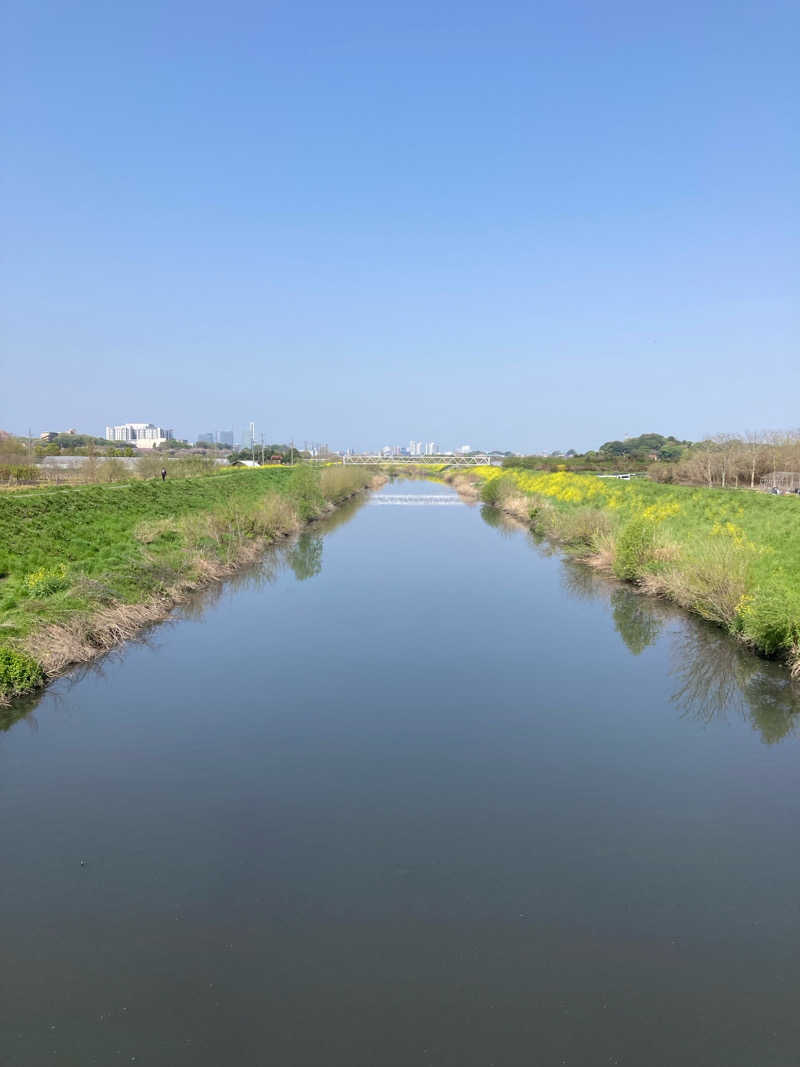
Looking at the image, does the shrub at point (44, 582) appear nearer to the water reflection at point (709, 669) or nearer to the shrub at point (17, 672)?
the shrub at point (17, 672)

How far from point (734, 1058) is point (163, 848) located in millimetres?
5027

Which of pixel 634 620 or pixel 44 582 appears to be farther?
pixel 634 620

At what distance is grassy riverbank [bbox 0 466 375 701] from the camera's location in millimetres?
12273

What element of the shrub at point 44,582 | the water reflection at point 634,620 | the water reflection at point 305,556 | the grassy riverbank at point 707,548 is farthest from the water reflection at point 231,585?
the grassy riverbank at point 707,548

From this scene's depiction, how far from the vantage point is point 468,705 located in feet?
37.1

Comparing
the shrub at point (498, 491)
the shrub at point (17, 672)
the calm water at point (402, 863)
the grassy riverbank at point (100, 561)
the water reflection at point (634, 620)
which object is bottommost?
the calm water at point (402, 863)

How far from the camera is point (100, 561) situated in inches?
708

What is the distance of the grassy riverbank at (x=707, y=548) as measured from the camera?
1320cm

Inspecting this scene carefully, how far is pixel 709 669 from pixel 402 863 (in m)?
8.68

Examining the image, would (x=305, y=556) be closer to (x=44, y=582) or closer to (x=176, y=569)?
(x=176, y=569)

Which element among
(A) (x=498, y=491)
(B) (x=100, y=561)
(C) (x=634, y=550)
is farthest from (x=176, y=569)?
(A) (x=498, y=491)

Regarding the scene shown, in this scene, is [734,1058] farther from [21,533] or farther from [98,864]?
[21,533]

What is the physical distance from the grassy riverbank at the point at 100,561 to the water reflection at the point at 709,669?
10.1 m

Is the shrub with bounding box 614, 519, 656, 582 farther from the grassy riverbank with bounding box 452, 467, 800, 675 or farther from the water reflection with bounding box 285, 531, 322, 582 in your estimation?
the water reflection with bounding box 285, 531, 322, 582
